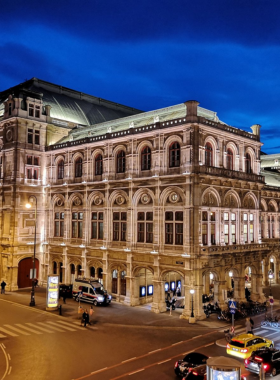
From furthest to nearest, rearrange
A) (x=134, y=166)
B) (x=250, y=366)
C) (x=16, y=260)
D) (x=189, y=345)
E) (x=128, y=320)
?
(x=16, y=260) → (x=134, y=166) → (x=128, y=320) → (x=189, y=345) → (x=250, y=366)

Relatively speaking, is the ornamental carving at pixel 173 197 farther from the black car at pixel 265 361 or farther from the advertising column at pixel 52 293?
the black car at pixel 265 361

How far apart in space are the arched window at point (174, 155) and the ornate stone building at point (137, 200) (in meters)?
0.11

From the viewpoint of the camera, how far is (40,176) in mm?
54969

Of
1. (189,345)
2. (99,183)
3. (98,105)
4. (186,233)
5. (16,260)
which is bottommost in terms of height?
(189,345)

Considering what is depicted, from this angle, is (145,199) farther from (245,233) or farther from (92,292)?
(245,233)

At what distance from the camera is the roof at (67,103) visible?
2331 inches

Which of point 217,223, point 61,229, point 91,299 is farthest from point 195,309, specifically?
point 61,229

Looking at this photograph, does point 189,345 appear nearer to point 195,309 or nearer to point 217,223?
point 195,309

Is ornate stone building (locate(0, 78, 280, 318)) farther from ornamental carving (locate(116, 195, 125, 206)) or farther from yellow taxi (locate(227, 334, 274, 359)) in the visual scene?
yellow taxi (locate(227, 334, 274, 359))

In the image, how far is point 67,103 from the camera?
2459 inches

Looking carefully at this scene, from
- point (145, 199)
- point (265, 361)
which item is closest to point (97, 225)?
point (145, 199)

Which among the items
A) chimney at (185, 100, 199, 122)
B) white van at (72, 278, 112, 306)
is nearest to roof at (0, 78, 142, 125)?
chimney at (185, 100, 199, 122)

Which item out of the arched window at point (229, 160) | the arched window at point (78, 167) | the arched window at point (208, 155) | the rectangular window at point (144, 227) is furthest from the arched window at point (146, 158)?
the arched window at point (78, 167)

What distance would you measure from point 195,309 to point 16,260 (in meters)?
26.8
